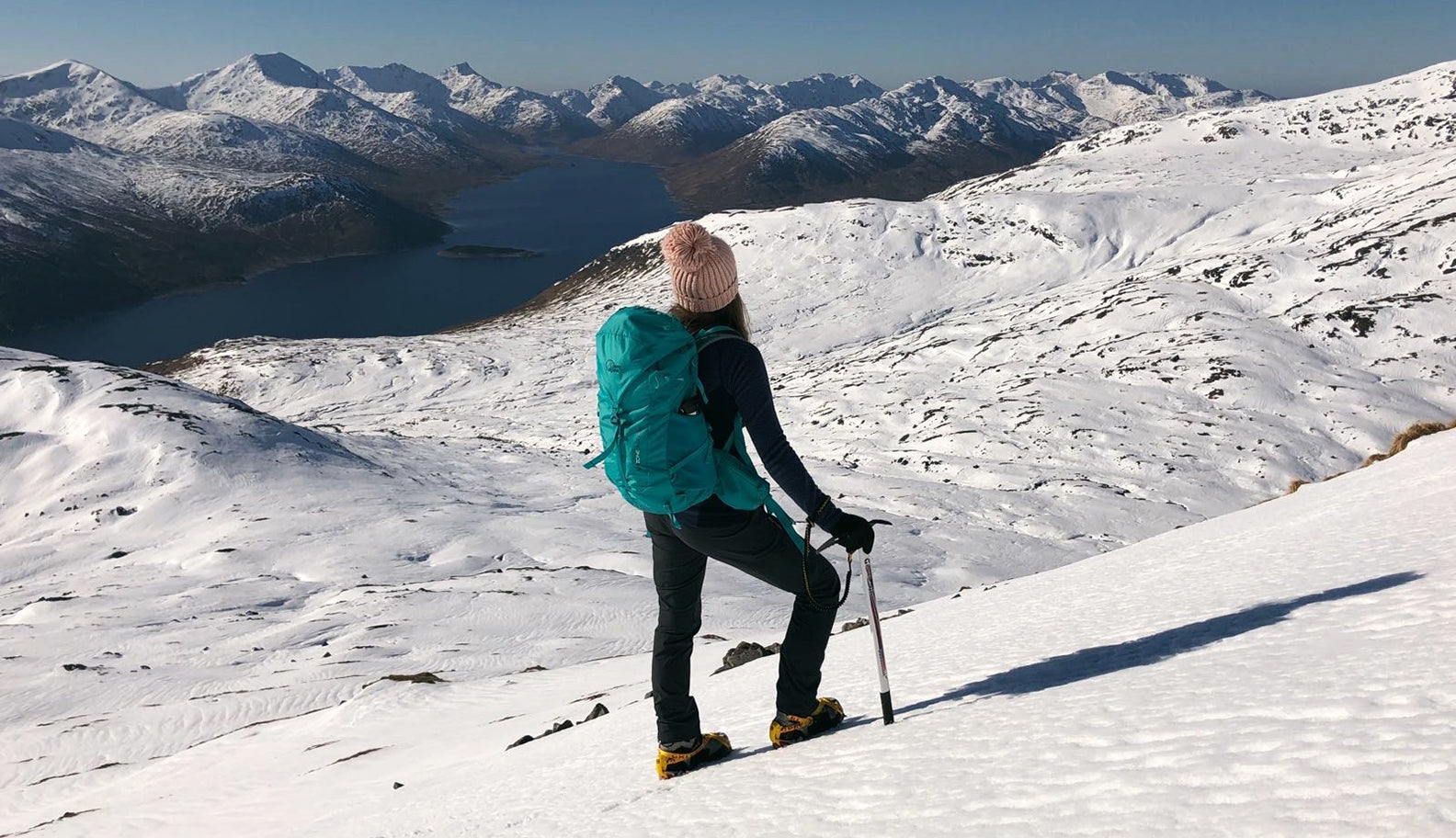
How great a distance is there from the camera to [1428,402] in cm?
3762

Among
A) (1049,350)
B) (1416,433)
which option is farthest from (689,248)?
(1049,350)

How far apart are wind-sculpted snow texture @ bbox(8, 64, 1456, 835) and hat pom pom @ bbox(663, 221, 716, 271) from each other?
276 cm

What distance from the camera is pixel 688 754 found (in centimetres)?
476

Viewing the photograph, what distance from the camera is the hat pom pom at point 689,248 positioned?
4367 millimetres

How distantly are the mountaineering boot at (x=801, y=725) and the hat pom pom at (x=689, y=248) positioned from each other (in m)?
2.77

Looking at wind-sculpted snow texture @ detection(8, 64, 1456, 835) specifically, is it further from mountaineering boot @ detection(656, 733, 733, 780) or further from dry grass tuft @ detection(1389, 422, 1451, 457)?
dry grass tuft @ detection(1389, 422, 1451, 457)

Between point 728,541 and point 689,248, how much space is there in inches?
64.1

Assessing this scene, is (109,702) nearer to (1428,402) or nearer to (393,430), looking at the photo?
(1428,402)

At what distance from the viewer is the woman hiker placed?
421 centimetres

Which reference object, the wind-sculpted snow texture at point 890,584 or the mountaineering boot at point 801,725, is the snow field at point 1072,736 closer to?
the wind-sculpted snow texture at point 890,584

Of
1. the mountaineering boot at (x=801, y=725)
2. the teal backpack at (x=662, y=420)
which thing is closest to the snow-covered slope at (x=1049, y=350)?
the mountaineering boot at (x=801, y=725)

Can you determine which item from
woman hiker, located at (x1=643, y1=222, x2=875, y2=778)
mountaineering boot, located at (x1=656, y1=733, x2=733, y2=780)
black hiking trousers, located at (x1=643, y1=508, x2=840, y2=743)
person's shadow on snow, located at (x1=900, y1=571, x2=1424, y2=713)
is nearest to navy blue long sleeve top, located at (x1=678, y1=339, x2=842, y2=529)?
woman hiker, located at (x1=643, y1=222, x2=875, y2=778)

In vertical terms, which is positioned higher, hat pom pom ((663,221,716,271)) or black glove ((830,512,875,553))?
hat pom pom ((663,221,716,271))

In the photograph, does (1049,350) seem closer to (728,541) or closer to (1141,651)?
(1141,651)
